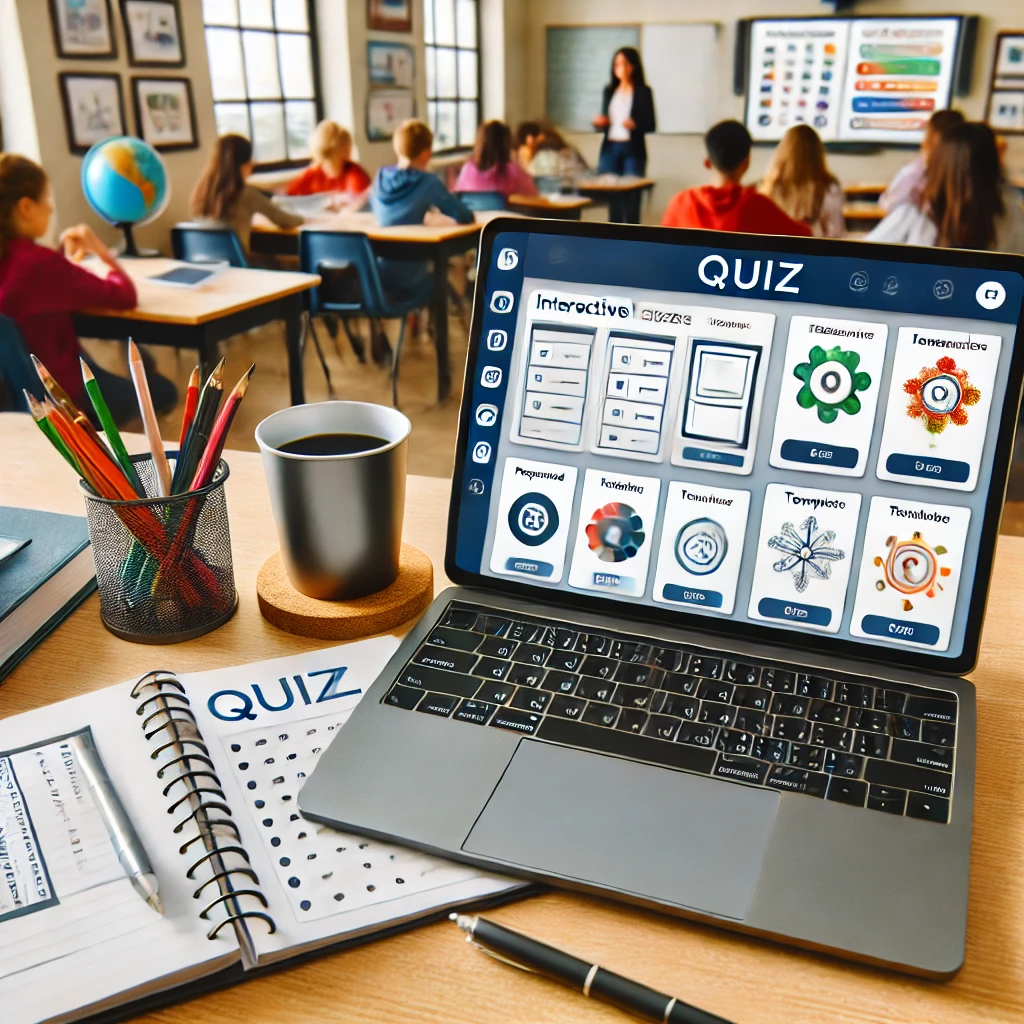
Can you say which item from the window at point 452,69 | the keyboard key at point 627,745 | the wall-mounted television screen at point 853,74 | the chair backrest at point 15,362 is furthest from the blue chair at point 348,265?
the wall-mounted television screen at point 853,74

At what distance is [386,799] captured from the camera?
1.80 feet

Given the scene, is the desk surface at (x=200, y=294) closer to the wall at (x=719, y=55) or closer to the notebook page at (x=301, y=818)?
the notebook page at (x=301, y=818)

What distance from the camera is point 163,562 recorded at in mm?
729

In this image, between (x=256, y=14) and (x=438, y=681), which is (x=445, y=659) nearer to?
(x=438, y=681)

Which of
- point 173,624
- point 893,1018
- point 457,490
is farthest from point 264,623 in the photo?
point 893,1018

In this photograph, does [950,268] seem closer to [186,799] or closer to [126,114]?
[186,799]

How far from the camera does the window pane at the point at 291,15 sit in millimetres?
5914

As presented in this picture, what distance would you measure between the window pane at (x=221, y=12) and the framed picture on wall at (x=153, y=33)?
0.33 metres

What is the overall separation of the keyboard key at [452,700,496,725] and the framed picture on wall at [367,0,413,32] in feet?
22.2

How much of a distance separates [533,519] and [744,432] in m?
0.17

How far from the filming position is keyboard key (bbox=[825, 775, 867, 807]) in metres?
0.53

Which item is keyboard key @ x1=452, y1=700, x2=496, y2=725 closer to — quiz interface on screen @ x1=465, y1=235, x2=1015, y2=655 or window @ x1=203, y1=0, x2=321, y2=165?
quiz interface on screen @ x1=465, y1=235, x2=1015, y2=655

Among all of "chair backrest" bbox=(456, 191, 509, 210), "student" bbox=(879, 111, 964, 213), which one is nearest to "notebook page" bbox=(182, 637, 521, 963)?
"student" bbox=(879, 111, 964, 213)

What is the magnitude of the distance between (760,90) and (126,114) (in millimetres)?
5326
